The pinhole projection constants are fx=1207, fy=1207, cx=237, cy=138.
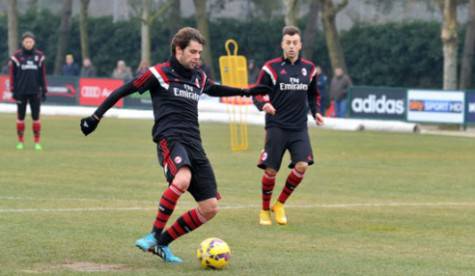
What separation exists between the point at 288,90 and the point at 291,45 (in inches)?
20.5

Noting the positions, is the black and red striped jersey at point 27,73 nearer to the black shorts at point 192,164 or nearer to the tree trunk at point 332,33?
the black shorts at point 192,164

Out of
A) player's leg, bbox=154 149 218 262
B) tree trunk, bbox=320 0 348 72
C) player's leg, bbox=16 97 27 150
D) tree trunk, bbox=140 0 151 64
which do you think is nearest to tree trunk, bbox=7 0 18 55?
tree trunk, bbox=140 0 151 64

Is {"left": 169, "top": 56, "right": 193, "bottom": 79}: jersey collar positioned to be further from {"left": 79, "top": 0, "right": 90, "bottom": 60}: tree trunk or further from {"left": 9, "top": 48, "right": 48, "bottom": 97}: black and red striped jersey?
{"left": 79, "top": 0, "right": 90, "bottom": 60}: tree trunk

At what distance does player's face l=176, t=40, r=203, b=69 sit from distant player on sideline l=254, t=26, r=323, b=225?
3.06m

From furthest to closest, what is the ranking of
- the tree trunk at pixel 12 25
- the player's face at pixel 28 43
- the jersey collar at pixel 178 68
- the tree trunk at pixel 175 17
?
the tree trunk at pixel 12 25
the tree trunk at pixel 175 17
the player's face at pixel 28 43
the jersey collar at pixel 178 68

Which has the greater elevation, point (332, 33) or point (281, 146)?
point (332, 33)

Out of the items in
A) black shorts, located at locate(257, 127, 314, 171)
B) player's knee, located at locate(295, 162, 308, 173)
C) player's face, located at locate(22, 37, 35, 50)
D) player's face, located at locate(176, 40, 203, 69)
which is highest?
player's face, located at locate(22, 37, 35, 50)

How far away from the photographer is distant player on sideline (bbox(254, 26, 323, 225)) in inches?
523

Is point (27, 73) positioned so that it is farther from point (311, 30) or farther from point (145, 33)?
point (145, 33)

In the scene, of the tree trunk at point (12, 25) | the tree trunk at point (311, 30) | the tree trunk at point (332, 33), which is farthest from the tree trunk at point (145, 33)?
the tree trunk at point (332, 33)

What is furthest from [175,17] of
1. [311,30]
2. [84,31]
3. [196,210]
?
[196,210]

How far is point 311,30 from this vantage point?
1810 inches

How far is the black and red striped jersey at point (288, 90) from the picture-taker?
44.0 feet

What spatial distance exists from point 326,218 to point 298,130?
1.08m
